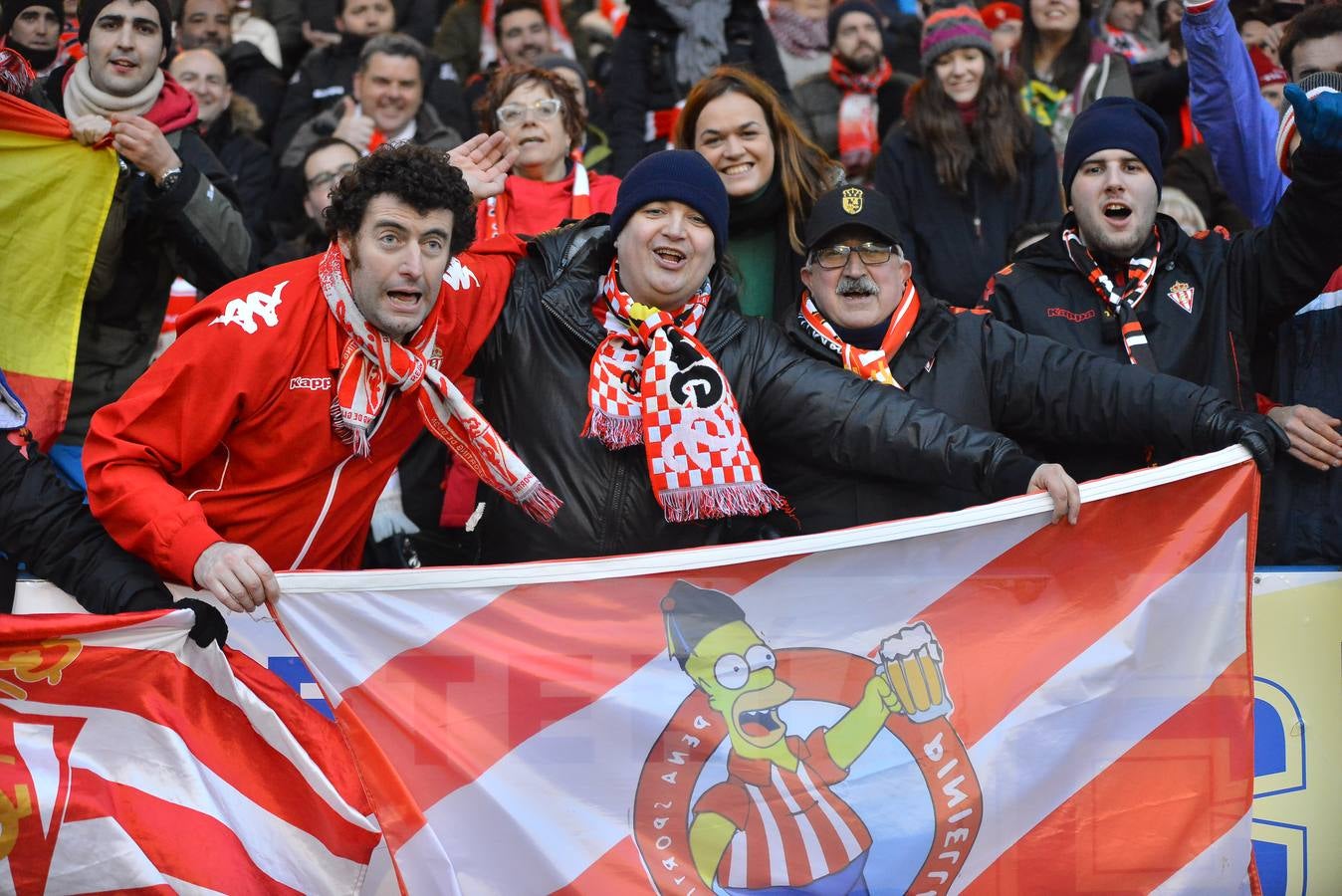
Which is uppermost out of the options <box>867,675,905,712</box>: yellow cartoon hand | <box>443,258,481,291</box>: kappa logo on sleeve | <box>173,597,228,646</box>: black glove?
<box>443,258,481,291</box>: kappa logo on sleeve

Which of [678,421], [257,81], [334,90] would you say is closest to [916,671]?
[678,421]

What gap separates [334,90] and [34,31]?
2.11 meters

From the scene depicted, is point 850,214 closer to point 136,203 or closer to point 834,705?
point 834,705

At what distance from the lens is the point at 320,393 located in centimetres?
423

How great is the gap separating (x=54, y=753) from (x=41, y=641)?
0.28 m

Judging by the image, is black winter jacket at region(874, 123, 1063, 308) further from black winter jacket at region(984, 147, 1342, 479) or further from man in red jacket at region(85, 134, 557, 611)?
man in red jacket at region(85, 134, 557, 611)

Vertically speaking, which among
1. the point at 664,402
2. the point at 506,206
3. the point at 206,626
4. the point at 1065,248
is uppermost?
the point at 506,206

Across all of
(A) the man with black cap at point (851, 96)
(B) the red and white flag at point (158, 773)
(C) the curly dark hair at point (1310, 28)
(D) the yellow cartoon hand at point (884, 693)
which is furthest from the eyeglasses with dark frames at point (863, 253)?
(A) the man with black cap at point (851, 96)

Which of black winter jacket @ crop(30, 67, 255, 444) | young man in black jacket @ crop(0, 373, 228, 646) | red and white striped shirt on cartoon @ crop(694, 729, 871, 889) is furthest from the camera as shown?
black winter jacket @ crop(30, 67, 255, 444)

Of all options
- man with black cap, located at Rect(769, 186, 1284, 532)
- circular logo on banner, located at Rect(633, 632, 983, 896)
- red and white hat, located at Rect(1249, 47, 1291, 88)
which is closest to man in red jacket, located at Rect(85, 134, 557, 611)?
circular logo on banner, located at Rect(633, 632, 983, 896)

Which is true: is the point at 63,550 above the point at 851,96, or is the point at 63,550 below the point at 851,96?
below

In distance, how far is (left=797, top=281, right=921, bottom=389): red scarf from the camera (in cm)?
457

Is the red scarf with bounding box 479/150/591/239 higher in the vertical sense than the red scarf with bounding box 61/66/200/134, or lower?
lower

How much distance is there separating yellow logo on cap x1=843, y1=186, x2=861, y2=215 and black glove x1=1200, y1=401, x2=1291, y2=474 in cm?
123
